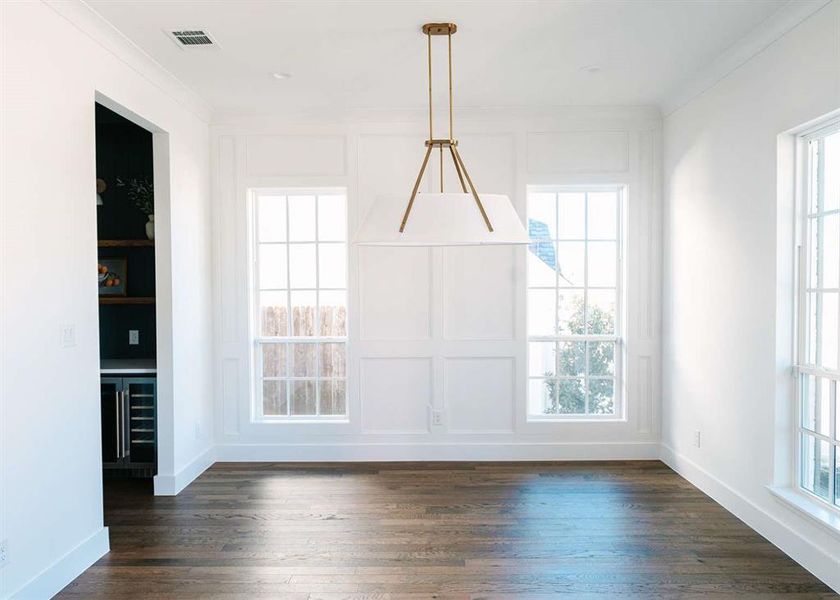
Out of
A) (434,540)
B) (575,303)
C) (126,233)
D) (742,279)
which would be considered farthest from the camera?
(575,303)

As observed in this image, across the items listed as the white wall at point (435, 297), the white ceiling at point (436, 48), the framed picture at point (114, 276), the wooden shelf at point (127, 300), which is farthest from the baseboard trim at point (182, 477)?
the white ceiling at point (436, 48)

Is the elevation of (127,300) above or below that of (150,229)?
below

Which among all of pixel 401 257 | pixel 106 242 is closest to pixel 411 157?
pixel 401 257

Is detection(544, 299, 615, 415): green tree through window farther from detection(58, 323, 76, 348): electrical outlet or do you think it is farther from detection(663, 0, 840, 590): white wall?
detection(58, 323, 76, 348): electrical outlet

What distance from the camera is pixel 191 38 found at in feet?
10.7

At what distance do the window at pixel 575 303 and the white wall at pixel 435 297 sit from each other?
141 millimetres

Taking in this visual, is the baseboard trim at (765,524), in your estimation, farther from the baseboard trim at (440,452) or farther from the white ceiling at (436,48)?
the white ceiling at (436,48)

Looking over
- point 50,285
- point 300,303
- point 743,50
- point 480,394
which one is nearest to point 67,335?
point 50,285

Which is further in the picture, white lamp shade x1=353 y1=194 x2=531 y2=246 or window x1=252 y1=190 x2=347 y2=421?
window x1=252 y1=190 x2=347 y2=421

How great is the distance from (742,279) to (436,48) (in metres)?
Answer: 2.25

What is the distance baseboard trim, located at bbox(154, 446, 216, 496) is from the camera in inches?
155

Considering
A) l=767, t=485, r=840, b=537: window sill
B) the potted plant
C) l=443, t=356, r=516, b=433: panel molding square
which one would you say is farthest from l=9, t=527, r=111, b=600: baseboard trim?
l=767, t=485, r=840, b=537: window sill

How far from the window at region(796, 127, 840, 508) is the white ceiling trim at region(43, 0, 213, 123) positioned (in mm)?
3707

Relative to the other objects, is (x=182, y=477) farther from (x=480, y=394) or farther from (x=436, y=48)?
(x=436, y=48)
